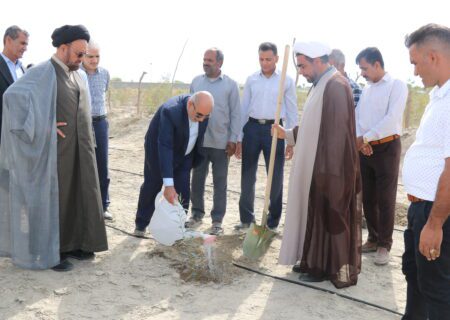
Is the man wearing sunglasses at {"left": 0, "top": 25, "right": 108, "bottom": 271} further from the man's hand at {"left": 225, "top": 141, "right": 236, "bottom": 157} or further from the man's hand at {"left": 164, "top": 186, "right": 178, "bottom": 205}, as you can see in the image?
the man's hand at {"left": 225, "top": 141, "right": 236, "bottom": 157}

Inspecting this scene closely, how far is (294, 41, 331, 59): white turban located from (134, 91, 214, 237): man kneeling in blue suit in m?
0.88

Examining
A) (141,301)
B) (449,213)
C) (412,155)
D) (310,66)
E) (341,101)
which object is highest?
(310,66)

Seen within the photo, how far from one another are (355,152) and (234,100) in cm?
177

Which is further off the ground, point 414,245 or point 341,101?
point 341,101

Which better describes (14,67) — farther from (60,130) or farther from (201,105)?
(201,105)

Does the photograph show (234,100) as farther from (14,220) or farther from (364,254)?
(14,220)

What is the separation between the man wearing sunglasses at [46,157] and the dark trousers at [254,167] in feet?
5.80

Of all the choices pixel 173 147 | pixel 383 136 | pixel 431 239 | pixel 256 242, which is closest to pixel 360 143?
pixel 383 136

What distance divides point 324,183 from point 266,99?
1.66m

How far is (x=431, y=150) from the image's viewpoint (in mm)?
2420

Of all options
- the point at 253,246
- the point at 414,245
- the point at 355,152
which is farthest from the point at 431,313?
the point at 253,246

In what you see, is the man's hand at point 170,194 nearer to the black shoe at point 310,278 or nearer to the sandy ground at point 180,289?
the sandy ground at point 180,289

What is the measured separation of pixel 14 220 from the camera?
3752 mm

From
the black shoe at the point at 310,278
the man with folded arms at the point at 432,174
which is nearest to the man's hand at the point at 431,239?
the man with folded arms at the point at 432,174
